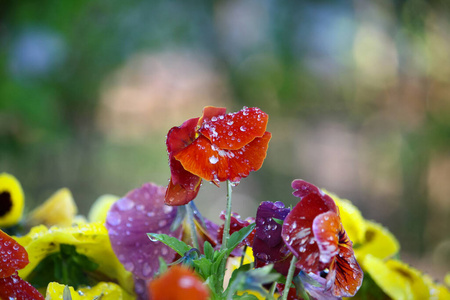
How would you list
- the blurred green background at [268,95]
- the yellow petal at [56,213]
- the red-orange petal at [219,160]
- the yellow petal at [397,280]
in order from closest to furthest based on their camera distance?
1. the red-orange petal at [219,160]
2. the yellow petal at [397,280]
3. the yellow petal at [56,213]
4. the blurred green background at [268,95]

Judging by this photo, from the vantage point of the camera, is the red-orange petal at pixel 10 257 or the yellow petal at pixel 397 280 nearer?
the red-orange petal at pixel 10 257

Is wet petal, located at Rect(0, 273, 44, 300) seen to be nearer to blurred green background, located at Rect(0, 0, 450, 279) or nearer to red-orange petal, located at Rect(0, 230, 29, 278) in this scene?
red-orange petal, located at Rect(0, 230, 29, 278)

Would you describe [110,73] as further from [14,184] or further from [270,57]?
[14,184]

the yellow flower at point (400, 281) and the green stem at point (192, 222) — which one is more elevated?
the green stem at point (192, 222)

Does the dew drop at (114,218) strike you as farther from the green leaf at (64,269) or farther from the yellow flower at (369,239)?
the yellow flower at (369,239)

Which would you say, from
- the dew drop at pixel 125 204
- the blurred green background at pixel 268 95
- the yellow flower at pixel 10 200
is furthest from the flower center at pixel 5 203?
the blurred green background at pixel 268 95

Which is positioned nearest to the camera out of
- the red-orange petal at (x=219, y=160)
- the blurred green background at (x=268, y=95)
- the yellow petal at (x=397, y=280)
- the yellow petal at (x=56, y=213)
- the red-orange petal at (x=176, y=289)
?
the red-orange petal at (x=176, y=289)

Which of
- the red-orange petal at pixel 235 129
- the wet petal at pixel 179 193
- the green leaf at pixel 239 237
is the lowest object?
the green leaf at pixel 239 237

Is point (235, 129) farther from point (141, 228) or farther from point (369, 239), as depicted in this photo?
point (369, 239)
